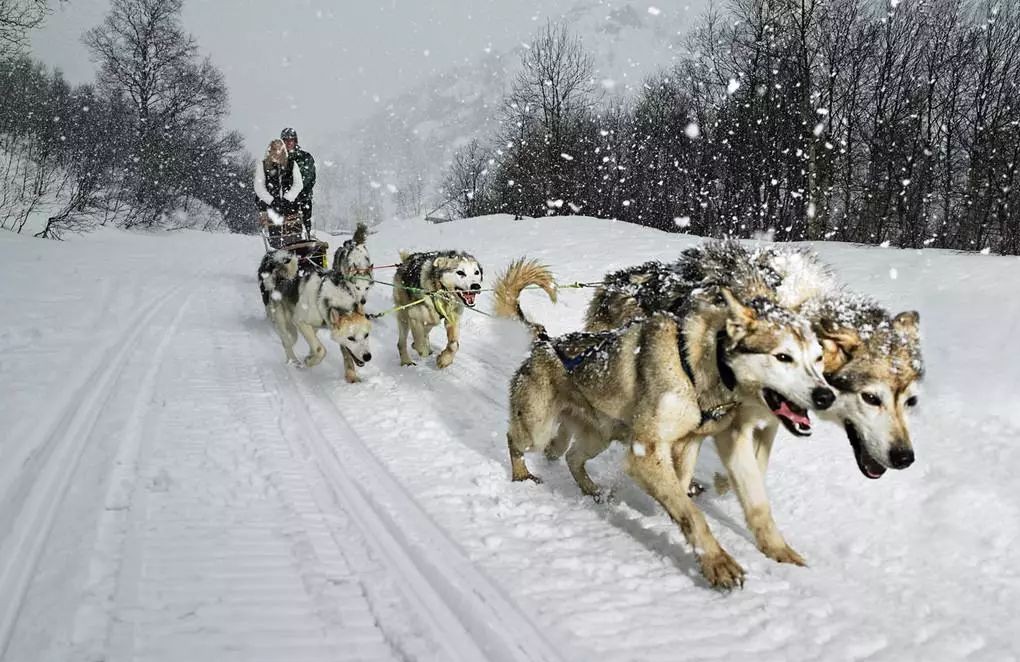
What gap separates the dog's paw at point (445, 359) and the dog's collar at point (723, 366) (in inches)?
163

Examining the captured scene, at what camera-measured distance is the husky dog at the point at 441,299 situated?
693 centimetres

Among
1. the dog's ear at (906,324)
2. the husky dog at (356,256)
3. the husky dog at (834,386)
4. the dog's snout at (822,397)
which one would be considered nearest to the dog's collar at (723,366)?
the husky dog at (834,386)

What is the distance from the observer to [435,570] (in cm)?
270

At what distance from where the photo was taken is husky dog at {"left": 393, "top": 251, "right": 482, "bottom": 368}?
693 centimetres

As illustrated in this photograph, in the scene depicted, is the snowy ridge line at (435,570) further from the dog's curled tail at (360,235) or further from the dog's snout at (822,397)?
the dog's curled tail at (360,235)

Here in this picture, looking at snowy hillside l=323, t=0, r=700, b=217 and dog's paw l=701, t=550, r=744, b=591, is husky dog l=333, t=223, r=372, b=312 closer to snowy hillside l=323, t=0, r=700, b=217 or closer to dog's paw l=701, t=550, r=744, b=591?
dog's paw l=701, t=550, r=744, b=591

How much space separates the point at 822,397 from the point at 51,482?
4.10 m

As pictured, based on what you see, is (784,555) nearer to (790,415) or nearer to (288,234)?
(790,415)

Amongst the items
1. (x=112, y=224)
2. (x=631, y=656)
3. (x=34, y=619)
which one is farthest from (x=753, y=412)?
(x=112, y=224)

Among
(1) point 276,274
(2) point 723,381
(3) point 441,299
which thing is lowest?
(2) point 723,381

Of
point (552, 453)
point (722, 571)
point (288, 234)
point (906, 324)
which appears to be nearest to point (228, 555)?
point (552, 453)

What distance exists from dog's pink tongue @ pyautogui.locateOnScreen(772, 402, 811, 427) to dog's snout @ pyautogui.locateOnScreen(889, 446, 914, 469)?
350 mm

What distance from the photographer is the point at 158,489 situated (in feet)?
11.1

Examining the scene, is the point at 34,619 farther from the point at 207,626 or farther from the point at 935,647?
the point at 935,647
